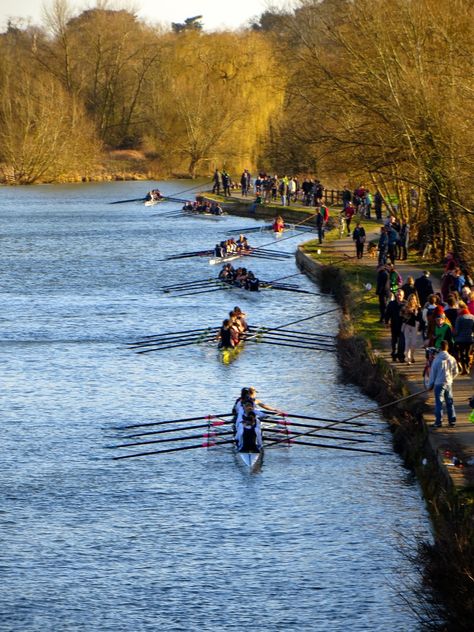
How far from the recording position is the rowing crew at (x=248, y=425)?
947 inches

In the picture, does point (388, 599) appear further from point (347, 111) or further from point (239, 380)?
point (347, 111)

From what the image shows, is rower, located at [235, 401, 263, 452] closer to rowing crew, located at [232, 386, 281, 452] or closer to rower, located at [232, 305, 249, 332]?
rowing crew, located at [232, 386, 281, 452]

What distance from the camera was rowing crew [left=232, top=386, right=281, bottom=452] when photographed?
947 inches

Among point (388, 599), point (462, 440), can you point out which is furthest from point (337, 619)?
point (462, 440)

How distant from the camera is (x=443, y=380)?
22.2 metres

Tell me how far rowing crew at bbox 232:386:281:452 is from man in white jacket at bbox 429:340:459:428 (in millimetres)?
3653

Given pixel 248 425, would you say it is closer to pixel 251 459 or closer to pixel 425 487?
pixel 251 459

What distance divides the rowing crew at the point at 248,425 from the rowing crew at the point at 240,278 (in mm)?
21207

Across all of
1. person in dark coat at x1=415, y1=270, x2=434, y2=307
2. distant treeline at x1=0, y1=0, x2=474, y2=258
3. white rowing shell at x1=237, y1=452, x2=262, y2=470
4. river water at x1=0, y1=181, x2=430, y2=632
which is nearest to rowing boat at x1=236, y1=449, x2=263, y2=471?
white rowing shell at x1=237, y1=452, x2=262, y2=470

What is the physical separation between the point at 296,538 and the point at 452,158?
18785 millimetres

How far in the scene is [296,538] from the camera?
67.0ft

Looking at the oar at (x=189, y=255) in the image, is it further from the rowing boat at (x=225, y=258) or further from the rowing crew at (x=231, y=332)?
the rowing crew at (x=231, y=332)

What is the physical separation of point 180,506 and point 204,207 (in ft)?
194

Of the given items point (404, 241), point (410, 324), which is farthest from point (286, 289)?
point (410, 324)
